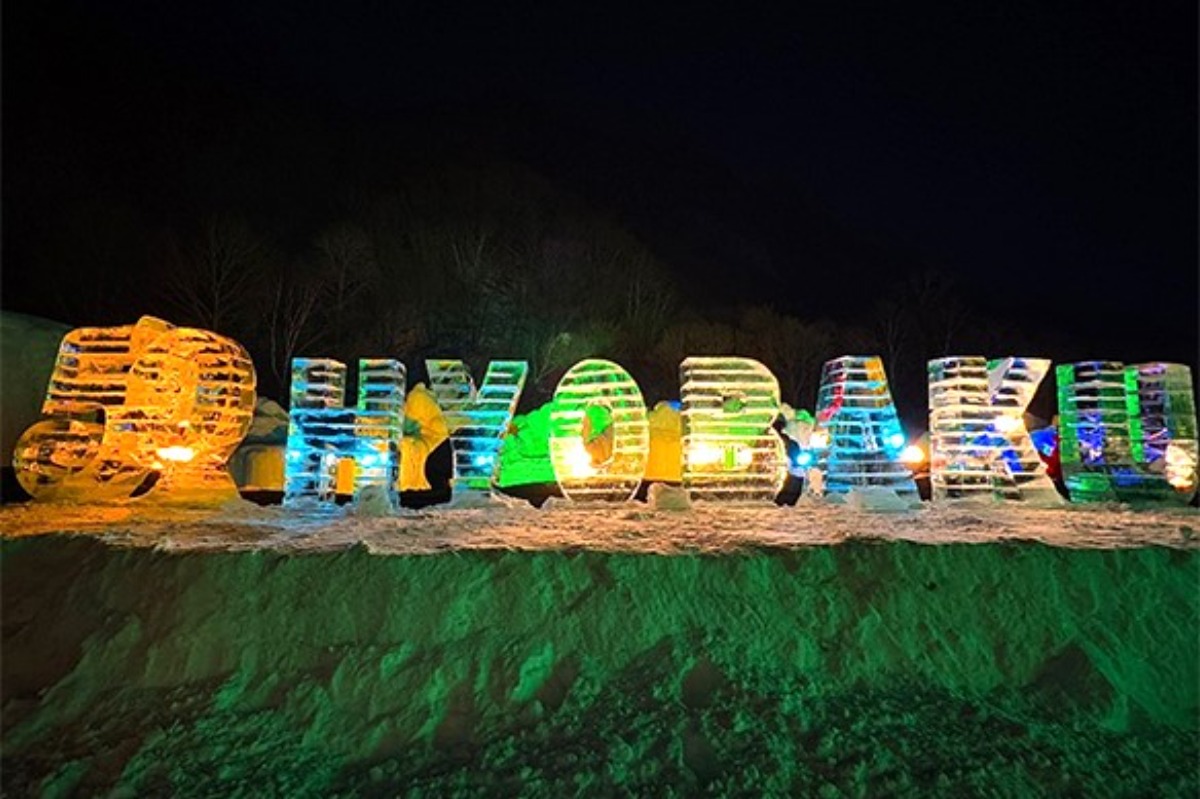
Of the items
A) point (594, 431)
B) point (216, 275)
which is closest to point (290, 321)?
point (216, 275)

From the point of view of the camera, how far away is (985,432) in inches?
307

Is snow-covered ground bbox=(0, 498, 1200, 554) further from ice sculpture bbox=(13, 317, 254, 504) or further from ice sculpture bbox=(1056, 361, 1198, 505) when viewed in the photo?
ice sculpture bbox=(1056, 361, 1198, 505)

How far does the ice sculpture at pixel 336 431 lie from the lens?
7.12 meters

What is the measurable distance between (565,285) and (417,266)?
17.2 feet

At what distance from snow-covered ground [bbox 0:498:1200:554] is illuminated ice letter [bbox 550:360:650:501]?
26 centimetres

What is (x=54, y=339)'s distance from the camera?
13898mm

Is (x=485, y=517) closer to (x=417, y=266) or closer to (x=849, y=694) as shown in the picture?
(x=849, y=694)

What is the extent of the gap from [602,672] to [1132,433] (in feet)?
25.9

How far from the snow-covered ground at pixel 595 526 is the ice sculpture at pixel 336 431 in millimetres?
434

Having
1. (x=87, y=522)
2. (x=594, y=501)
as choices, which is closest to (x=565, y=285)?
(x=594, y=501)

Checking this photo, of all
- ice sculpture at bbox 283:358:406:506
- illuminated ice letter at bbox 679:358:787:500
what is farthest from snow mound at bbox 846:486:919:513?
ice sculpture at bbox 283:358:406:506

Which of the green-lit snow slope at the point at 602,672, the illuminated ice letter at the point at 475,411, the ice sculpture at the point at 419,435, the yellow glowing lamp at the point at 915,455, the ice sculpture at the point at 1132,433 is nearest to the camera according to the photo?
the green-lit snow slope at the point at 602,672

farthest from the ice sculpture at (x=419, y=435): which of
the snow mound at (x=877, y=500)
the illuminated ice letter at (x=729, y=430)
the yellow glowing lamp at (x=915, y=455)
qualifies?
the yellow glowing lamp at (x=915, y=455)

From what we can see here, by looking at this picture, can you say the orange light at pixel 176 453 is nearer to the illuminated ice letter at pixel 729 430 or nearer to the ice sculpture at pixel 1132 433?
the illuminated ice letter at pixel 729 430
